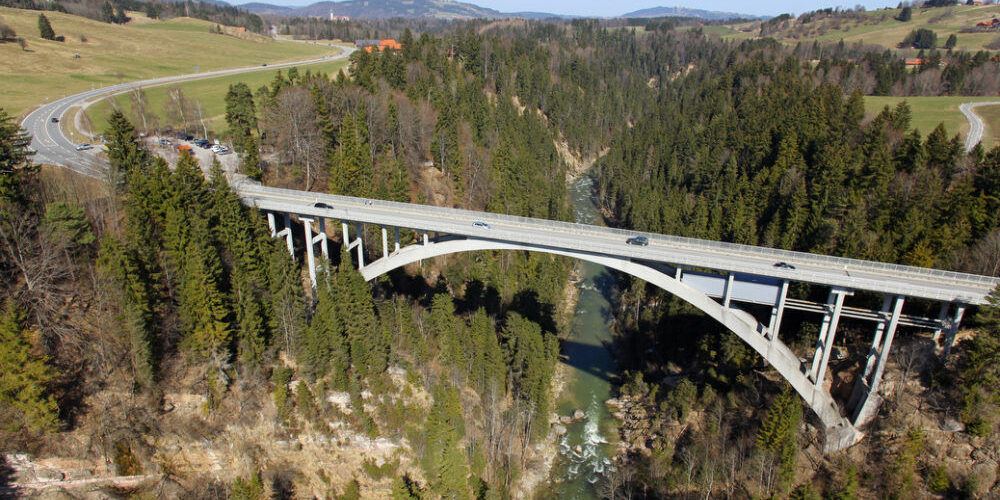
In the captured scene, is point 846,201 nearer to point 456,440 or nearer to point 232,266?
point 456,440

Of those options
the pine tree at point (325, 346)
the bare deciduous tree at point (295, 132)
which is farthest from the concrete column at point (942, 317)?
the bare deciduous tree at point (295, 132)

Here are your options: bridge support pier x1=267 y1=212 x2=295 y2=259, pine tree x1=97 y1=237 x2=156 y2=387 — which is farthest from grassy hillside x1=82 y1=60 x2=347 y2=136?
pine tree x1=97 y1=237 x2=156 y2=387

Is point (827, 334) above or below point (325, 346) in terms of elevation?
above

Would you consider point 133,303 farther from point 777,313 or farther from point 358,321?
point 777,313

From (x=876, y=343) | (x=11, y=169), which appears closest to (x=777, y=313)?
(x=876, y=343)

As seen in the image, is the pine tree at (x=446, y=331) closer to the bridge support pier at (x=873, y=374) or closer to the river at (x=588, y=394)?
the river at (x=588, y=394)

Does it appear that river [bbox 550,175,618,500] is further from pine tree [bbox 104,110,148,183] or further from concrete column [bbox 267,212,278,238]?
pine tree [bbox 104,110,148,183]
